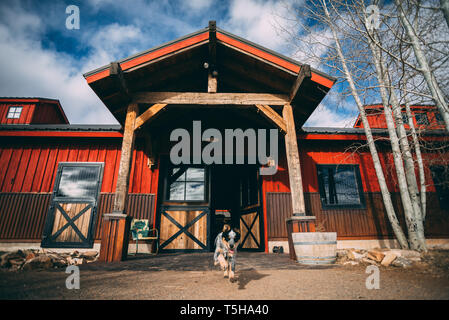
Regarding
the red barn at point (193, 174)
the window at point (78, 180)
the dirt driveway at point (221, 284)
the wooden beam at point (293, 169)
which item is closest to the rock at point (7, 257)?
the dirt driveway at point (221, 284)

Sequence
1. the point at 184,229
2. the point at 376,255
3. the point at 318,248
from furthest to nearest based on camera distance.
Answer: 1. the point at 184,229
2. the point at 376,255
3. the point at 318,248

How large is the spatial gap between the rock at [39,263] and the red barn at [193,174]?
278 cm

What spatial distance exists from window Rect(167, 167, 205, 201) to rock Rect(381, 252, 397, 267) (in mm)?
5074

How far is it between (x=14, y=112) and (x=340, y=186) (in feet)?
66.2

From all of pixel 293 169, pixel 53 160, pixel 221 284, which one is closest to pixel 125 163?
pixel 221 284

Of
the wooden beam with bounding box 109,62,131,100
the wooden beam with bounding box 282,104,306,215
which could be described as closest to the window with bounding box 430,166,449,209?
the wooden beam with bounding box 282,104,306,215

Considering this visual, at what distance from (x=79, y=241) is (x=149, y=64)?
575cm

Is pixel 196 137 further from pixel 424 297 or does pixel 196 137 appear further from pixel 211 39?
pixel 424 297

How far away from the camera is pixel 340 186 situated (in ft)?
24.7

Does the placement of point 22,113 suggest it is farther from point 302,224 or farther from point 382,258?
point 382,258

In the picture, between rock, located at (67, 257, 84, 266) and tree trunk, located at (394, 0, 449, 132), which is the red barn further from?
rock, located at (67, 257, 84, 266)

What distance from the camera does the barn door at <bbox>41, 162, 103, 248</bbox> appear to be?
262 inches
